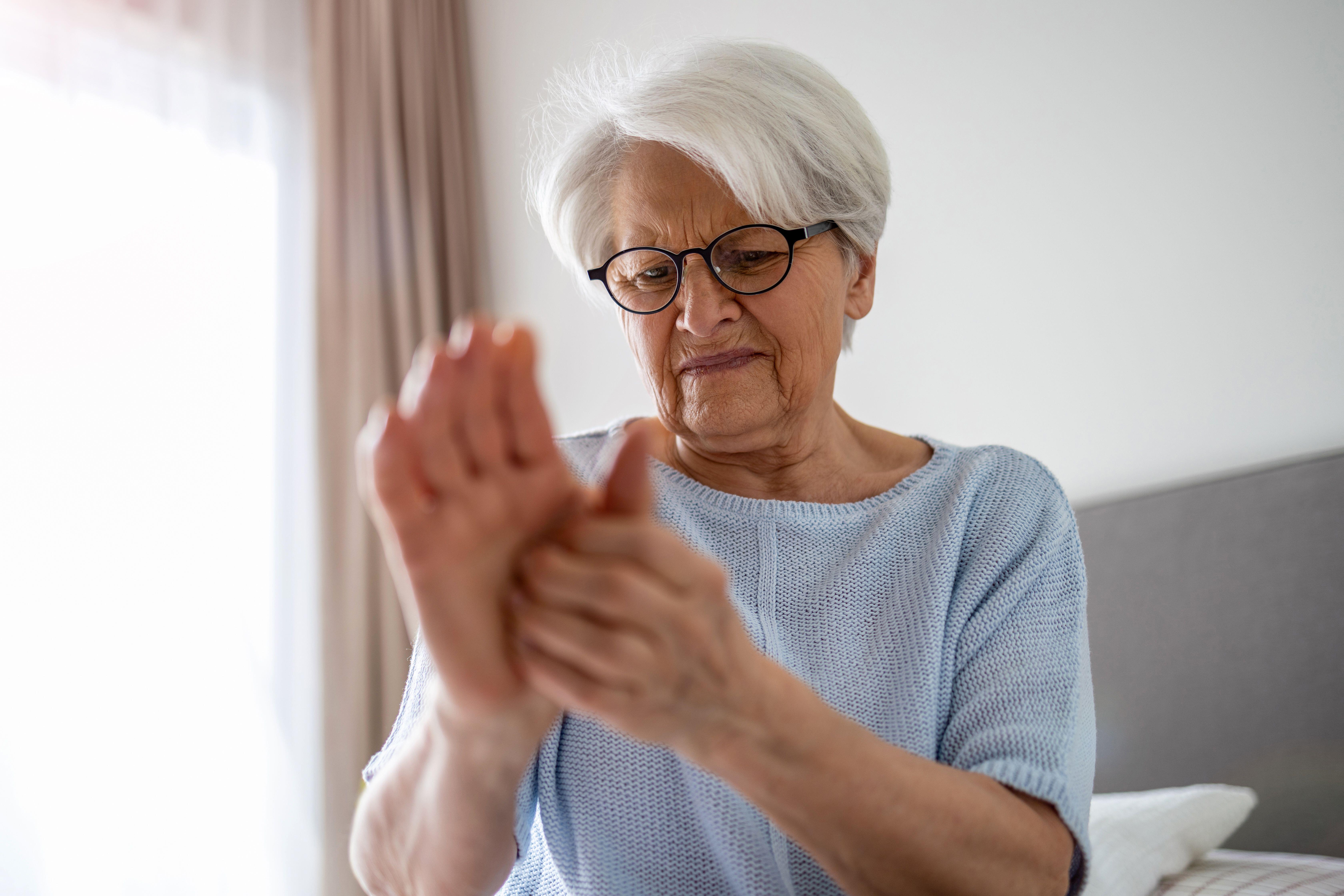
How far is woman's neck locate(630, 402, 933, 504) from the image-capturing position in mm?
1152

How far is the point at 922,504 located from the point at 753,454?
0.20m

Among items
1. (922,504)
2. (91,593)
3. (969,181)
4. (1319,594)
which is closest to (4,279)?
(91,593)

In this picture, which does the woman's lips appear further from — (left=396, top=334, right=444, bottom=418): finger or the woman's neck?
(left=396, top=334, right=444, bottom=418): finger

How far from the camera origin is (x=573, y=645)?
1.66 feet

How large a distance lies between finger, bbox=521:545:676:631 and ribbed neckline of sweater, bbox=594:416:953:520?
1.94 feet

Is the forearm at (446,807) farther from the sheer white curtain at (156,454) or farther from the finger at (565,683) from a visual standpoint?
the sheer white curtain at (156,454)

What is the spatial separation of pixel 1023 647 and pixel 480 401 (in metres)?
0.63

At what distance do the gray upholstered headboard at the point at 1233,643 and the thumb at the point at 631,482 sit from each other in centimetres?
146

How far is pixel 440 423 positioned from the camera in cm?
49

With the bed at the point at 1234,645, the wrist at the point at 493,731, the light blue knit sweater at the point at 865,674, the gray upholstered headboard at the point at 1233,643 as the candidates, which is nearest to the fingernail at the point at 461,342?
the wrist at the point at 493,731

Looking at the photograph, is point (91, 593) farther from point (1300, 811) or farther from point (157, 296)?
point (1300, 811)

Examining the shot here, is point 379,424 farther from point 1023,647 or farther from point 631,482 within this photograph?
point 1023,647

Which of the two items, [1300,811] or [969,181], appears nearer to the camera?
[1300,811]

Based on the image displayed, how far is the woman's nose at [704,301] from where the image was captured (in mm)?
1067
